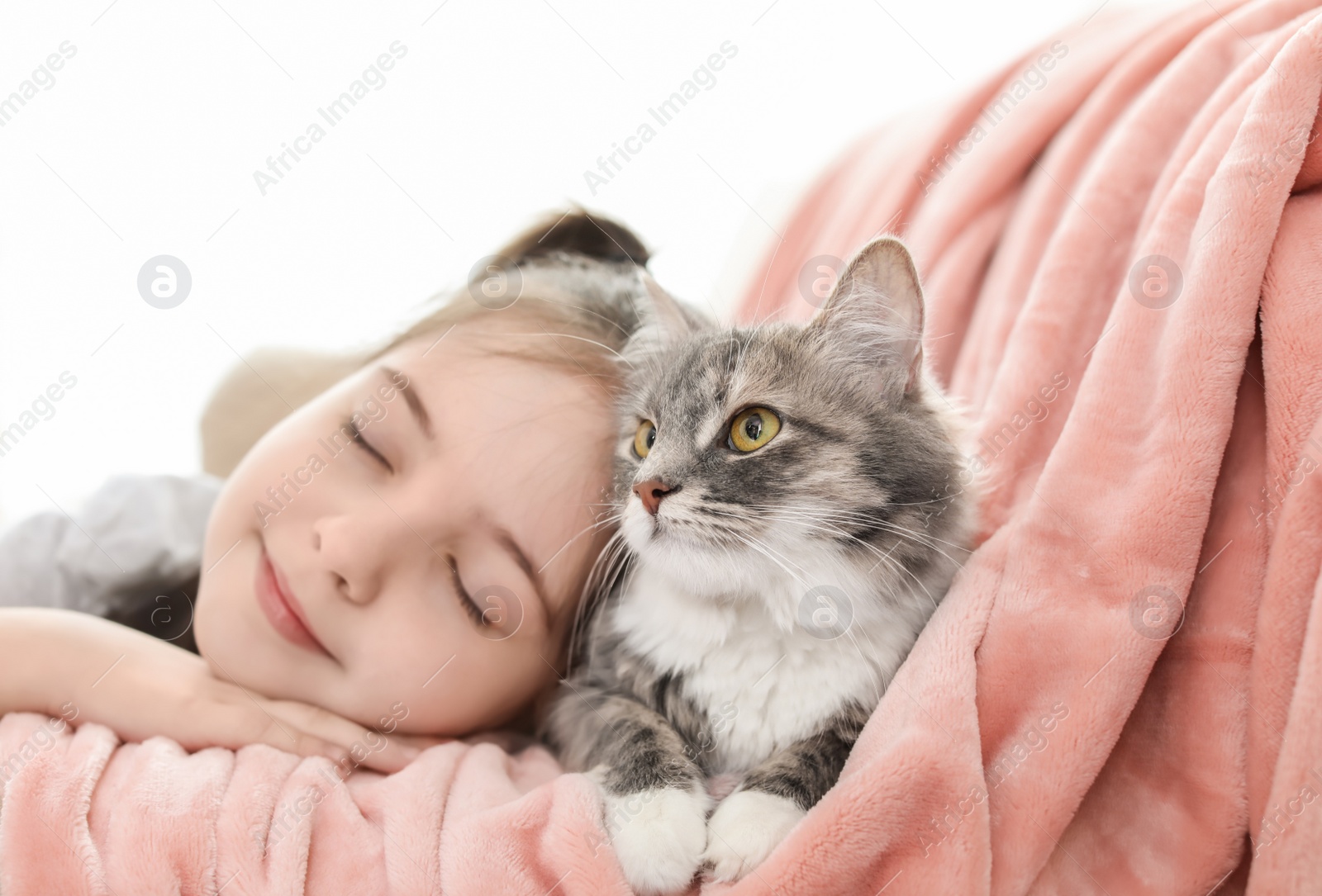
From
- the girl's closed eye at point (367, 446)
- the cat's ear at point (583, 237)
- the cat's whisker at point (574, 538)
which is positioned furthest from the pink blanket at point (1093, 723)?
the cat's ear at point (583, 237)

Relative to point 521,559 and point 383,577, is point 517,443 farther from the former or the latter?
point 383,577

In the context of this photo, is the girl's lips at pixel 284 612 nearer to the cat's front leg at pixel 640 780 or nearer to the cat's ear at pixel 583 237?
the cat's front leg at pixel 640 780

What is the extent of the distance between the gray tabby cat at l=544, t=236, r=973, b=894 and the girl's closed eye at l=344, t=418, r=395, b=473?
0.45 m

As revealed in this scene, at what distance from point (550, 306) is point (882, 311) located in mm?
716

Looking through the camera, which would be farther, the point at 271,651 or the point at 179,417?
the point at 179,417

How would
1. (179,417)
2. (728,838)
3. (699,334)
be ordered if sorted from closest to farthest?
(728,838), (699,334), (179,417)

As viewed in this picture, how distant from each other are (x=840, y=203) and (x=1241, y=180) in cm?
117

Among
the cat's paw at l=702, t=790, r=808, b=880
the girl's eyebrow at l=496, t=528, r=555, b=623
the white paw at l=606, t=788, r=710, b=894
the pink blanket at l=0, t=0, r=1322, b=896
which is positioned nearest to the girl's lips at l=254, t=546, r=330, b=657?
the pink blanket at l=0, t=0, r=1322, b=896

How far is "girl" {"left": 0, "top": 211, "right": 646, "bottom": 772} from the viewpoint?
129 centimetres

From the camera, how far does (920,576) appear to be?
47.1 inches

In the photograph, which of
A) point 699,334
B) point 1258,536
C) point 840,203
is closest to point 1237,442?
point 1258,536

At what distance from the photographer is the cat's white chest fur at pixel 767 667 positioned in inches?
45.8

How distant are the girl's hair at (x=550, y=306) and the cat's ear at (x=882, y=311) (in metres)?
0.51

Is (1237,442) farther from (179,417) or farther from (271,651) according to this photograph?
(179,417)
